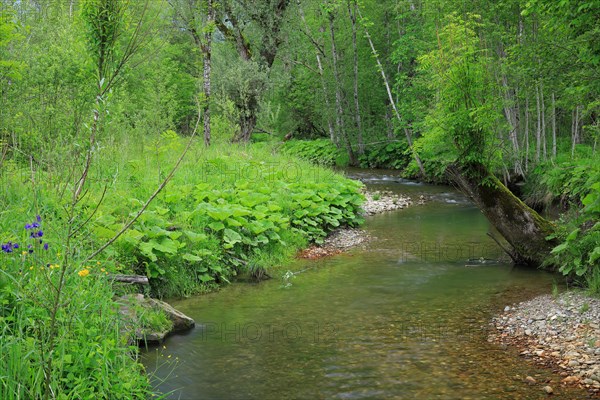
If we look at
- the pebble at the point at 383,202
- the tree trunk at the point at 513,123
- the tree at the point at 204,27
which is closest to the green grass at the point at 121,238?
the tree at the point at 204,27

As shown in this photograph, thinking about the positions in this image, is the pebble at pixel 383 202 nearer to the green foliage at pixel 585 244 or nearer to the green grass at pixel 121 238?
the green grass at pixel 121 238

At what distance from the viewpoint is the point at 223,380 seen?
4914mm

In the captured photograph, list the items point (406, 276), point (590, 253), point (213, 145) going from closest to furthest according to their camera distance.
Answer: point (590, 253) < point (406, 276) < point (213, 145)

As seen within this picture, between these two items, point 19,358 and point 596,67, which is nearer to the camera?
point 19,358

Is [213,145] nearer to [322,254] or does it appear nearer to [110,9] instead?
[322,254]

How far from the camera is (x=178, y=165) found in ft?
27.5

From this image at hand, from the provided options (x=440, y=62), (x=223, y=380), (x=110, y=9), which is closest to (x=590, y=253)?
(x=440, y=62)

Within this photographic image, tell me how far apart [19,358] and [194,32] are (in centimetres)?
1665

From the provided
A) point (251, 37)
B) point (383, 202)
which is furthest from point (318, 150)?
point (383, 202)


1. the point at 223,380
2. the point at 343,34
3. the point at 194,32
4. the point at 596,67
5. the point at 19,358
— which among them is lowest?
the point at 223,380

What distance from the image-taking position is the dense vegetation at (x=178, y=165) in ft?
11.3

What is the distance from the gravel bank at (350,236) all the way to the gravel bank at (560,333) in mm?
4054

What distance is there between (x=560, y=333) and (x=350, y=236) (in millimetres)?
6024

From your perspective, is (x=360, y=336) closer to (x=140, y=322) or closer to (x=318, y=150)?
(x=140, y=322)
